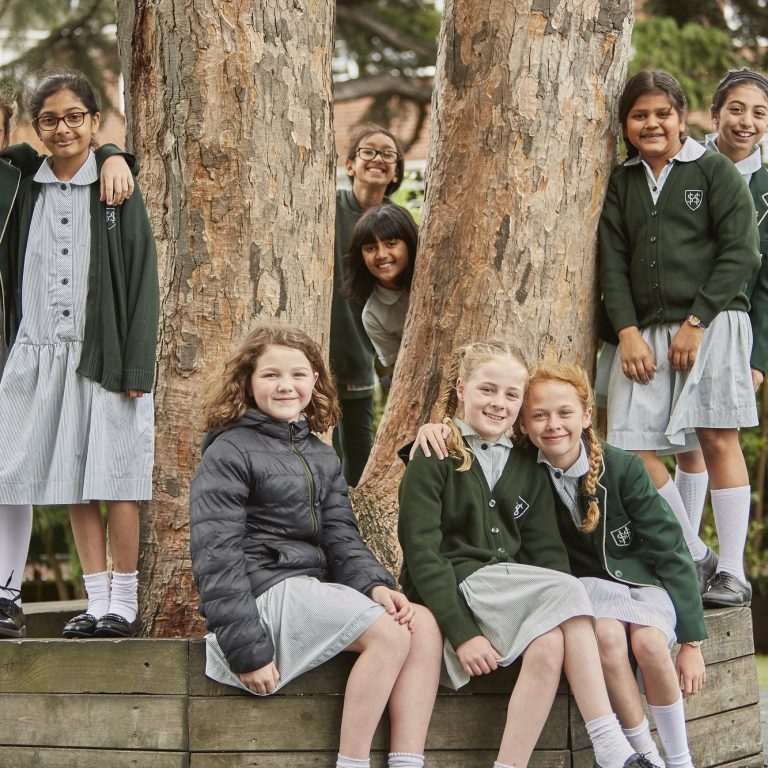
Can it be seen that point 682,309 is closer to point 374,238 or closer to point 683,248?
point 683,248

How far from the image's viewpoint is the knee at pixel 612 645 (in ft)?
10.6

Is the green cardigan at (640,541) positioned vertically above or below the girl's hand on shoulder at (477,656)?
above

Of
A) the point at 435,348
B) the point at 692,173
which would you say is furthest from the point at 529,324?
the point at 692,173

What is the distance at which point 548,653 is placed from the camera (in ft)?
10.2

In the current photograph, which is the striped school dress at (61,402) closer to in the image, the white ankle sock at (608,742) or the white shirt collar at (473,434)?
the white shirt collar at (473,434)

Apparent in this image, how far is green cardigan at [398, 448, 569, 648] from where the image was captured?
3.23 m

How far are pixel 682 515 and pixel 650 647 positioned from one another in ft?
3.72

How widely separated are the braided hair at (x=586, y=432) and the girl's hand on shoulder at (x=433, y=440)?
32 cm

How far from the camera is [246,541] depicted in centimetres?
322

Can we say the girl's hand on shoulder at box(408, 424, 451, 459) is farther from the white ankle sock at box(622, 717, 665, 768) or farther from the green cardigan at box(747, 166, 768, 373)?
the green cardigan at box(747, 166, 768, 373)

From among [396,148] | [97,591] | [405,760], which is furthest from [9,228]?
[405,760]

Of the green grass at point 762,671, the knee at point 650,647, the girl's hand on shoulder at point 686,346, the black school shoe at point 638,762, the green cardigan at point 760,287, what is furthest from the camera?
the green grass at point 762,671

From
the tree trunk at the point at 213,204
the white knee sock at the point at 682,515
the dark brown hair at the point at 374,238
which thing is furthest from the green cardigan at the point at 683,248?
the tree trunk at the point at 213,204

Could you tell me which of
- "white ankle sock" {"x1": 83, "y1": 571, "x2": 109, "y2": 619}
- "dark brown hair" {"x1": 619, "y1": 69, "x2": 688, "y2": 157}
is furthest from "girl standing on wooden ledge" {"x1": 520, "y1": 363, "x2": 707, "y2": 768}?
"white ankle sock" {"x1": 83, "y1": 571, "x2": 109, "y2": 619}
